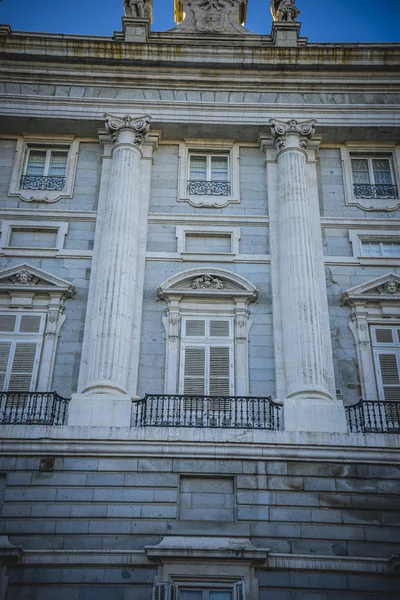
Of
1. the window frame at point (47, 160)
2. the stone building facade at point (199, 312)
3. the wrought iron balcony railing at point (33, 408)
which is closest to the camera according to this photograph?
the stone building facade at point (199, 312)

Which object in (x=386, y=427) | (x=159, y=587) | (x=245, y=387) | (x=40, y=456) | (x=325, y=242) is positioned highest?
(x=325, y=242)

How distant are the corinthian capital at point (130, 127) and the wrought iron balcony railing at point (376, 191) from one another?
6.12m

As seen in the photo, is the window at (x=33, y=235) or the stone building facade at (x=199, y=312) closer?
the stone building facade at (x=199, y=312)

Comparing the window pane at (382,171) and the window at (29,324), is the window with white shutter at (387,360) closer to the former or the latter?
the window pane at (382,171)

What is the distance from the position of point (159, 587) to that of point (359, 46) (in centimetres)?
1588

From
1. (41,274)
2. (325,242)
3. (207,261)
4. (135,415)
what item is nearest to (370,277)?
(325,242)

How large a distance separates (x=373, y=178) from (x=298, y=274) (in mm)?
4767

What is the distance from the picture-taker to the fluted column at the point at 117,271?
17359mm

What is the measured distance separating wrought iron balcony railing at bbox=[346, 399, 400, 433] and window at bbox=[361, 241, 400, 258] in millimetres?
4636

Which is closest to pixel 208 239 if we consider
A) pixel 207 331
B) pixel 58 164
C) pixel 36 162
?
pixel 207 331

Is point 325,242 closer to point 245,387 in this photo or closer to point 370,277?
point 370,277

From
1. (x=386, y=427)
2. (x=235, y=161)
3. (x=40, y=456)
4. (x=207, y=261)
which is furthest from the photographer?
(x=235, y=161)

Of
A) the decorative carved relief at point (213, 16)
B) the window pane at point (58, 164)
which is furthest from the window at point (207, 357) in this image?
the decorative carved relief at point (213, 16)

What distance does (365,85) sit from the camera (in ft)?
72.5
